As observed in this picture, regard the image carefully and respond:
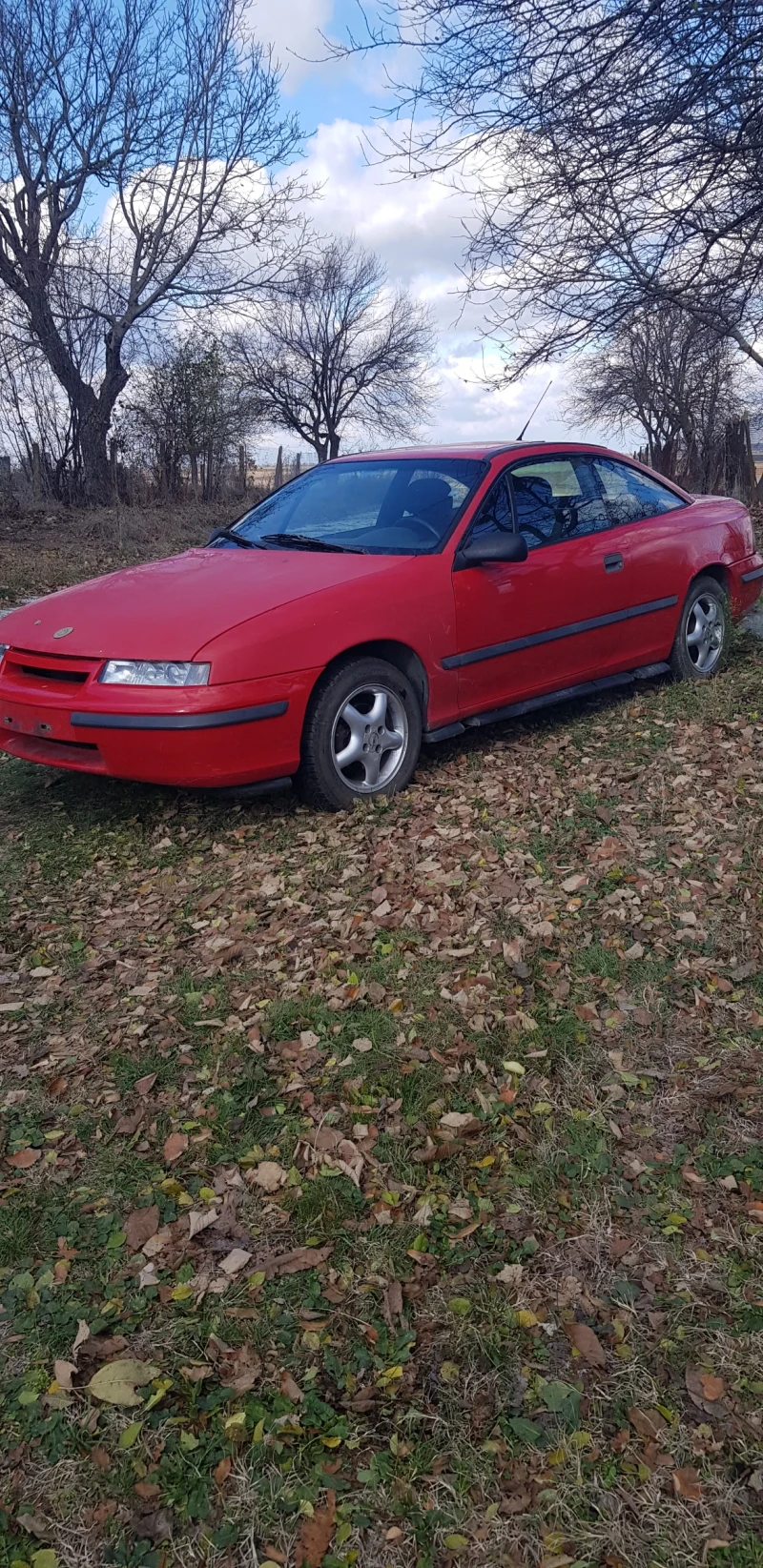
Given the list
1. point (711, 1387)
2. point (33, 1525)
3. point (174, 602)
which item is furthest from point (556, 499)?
point (33, 1525)

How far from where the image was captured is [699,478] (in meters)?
23.0

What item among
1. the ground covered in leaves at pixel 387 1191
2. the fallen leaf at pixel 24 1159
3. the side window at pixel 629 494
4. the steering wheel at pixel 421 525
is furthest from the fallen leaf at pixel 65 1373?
the side window at pixel 629 494

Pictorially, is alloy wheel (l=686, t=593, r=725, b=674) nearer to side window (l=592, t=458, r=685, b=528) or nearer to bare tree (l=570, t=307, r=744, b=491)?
side window (l=592, t=458, r=685, b=528)

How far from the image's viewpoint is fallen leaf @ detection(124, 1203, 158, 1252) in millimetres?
2707

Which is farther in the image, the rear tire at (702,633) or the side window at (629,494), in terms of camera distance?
the rear tire at (702,633)

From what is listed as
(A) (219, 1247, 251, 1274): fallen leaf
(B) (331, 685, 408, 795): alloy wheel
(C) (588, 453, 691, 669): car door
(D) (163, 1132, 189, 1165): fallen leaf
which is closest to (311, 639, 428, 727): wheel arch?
(B) (331, 685, 408, 795): alloy wheel

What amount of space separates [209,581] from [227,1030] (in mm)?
2258

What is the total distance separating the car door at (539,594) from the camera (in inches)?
212

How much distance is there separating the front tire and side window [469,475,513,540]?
0.97 meters

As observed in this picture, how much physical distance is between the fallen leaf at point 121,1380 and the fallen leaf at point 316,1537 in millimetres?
454

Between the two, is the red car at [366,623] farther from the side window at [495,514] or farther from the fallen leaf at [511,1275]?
the fallen leaf at [511,1275]

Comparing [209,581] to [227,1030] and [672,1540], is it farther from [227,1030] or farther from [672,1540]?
[672,1540]

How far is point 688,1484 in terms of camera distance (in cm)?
204

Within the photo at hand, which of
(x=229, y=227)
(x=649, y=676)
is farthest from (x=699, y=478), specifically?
(x=649, y=676)
